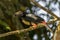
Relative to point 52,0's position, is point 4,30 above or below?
below

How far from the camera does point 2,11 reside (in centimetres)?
101

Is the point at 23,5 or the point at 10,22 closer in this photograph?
the point at 10,22

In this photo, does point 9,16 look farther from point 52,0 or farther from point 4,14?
point 52,0

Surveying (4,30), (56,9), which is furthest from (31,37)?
(56,9)

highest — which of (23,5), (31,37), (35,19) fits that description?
(23,5)

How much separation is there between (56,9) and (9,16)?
851mm

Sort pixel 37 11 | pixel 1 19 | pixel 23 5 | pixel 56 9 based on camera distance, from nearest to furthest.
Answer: pixel 1 19 < pixel 23 5 < pixel 37 11 < pixel 56 9

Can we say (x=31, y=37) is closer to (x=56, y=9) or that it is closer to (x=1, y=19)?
(x=1, y=19)

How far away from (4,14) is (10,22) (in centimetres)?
6

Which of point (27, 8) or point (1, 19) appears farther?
point (27, 8)

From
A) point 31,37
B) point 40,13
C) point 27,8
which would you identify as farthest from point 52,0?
point 31,37

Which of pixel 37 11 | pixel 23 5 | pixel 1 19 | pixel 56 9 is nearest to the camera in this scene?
pixel 1 19

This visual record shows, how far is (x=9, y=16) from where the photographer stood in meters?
1.02

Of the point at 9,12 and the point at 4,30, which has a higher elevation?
the point at 9,12
